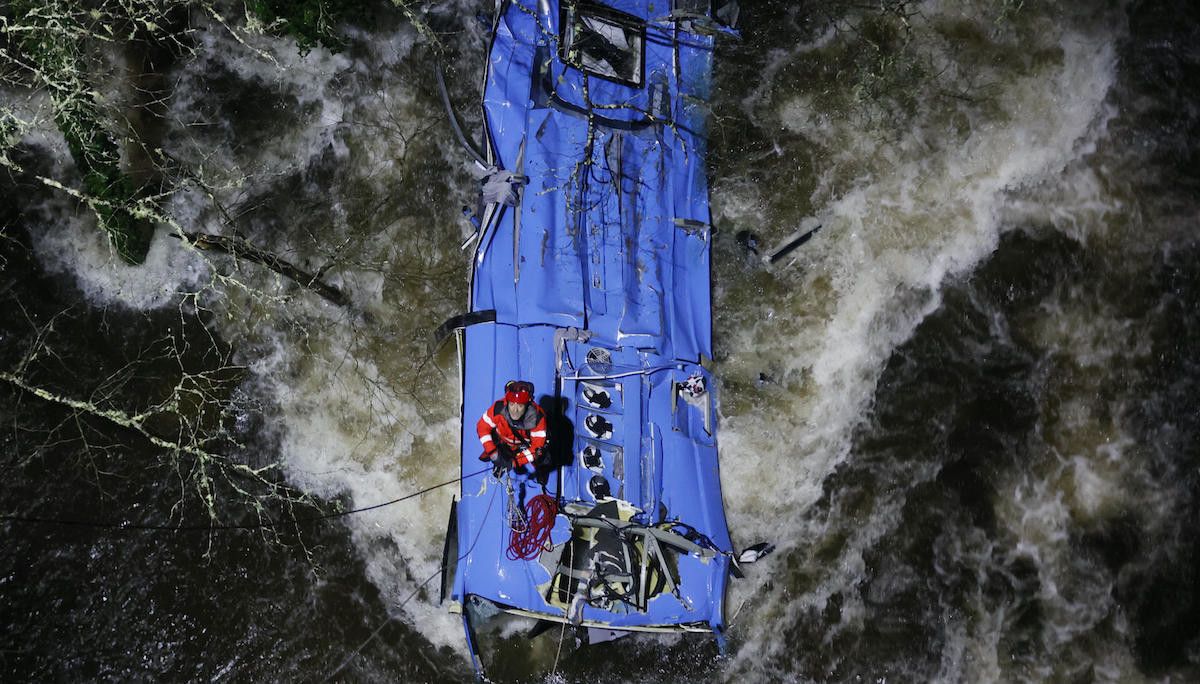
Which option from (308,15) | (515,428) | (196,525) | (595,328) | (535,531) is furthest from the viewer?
(196,525)

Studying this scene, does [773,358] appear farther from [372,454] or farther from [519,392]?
[372,454]

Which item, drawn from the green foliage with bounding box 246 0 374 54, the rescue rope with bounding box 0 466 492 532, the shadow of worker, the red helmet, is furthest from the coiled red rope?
the green foliage with bounding box 246 0 374 54

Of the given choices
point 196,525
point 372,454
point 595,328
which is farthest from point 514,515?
point 196,525

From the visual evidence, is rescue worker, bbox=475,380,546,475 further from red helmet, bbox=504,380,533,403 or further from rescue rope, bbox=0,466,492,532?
rescue rope, bbox=0,466,492,532

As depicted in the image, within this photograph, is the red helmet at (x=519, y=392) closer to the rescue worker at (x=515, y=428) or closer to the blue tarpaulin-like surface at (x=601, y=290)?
the rescue worker at (x=515, y=428)

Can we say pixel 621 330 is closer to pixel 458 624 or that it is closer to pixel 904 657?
pixel 458 624
